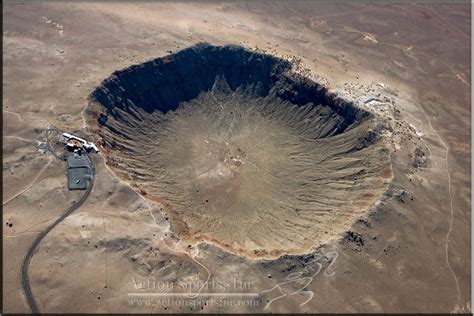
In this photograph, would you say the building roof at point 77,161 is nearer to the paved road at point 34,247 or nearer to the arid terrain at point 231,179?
the paved road at point 34,247

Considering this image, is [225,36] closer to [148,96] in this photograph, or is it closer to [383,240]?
[148,96]

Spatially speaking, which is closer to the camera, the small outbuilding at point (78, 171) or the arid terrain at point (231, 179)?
the arid terrain at point (231, 179)

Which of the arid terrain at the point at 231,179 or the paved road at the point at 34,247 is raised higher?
the arid terrain at the point at 231,179

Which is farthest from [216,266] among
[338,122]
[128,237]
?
[338,122]

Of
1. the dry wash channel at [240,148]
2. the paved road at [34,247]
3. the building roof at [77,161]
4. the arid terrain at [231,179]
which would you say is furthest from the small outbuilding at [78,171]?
the dry wash channel at [240,148]

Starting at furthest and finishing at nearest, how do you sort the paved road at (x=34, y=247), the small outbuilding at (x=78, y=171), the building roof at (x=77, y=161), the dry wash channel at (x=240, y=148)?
1. the dry wash channel at (x=240, y=148)
2. the building roof at (x=77, y=161)
3. the small outbuilding at (x=78, y=171)
4. the paved road at (x=34, y=247)
